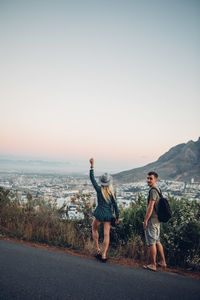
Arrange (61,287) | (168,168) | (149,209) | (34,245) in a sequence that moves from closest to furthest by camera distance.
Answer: (61,287) < (149,209) < (34,245) < (168,168)

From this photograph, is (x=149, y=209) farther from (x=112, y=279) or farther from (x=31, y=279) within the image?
(x=31, y=279)

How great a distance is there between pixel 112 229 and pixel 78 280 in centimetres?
276

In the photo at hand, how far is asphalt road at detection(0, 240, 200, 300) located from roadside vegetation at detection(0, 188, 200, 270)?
0.85 m

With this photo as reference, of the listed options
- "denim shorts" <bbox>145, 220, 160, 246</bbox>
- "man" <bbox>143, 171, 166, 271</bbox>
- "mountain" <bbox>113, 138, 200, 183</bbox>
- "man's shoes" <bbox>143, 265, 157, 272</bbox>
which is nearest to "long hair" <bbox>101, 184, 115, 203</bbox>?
"man" <bbox>143, 171, 166, 271</bbox>

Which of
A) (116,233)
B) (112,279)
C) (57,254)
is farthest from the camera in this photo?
(116,233)

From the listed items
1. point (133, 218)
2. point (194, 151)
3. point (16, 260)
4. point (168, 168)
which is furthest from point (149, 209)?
point (194, 151)

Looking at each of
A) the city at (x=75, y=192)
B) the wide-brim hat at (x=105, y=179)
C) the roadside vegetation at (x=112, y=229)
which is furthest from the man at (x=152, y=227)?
the city at (x=75, y=192)

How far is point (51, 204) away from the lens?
7.08 metres

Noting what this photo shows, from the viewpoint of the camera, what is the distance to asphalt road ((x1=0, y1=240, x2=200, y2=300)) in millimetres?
2928

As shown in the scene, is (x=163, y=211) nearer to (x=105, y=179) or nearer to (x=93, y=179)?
(x=105, y=179)

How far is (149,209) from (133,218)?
6.06ft

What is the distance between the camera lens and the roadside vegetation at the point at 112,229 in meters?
5.04

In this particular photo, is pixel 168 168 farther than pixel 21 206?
Yes

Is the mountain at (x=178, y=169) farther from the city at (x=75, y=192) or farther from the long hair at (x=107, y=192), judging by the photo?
the long hair at (x=107, y=192)
